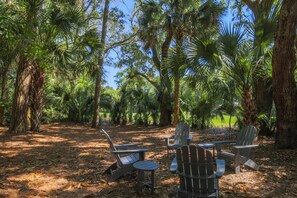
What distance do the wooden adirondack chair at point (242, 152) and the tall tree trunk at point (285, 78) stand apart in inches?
73.1

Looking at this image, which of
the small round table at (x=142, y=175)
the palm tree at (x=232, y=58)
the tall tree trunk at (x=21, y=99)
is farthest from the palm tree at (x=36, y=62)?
the small round table at (x=142, y=175)

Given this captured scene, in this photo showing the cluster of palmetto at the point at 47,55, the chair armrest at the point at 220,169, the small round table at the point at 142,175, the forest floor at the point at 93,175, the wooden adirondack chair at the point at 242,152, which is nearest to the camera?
the chair armrest at the point at 220,169

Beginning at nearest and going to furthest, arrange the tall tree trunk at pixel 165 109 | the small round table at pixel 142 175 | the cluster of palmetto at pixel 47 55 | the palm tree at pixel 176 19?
the small round table at pixel 142 175
the cluster of palmetto at pixel 47 55
the palm tree at pixel 176 19
the tall tree trunk at pixel 165 109

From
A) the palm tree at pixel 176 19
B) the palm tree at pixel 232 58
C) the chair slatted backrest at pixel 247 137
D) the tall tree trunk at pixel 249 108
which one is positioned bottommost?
the chair slatted backrest at pixel 247 137

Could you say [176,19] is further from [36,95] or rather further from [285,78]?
[36,95]

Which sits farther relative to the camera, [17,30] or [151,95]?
[151,95]

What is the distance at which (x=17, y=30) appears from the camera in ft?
15.9

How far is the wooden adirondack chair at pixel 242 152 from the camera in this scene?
16.4 feet

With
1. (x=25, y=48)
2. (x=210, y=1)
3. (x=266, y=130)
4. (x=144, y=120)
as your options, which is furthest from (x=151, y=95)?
(x=25, y=48)

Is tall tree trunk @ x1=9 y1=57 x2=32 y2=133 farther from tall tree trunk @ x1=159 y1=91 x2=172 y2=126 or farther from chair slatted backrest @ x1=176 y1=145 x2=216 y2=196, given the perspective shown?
chair slatted backrest @ x1=176 y1=145 x2=216 y2=196

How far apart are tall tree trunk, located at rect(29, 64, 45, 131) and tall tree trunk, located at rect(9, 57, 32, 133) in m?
0.27

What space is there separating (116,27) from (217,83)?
8.36 meters

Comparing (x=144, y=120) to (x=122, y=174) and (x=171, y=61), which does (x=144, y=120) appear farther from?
(x=122, y=174)

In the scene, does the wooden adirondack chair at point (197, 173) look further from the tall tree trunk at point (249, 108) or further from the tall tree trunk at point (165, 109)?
the tall tree trunk at point (165, 109)
